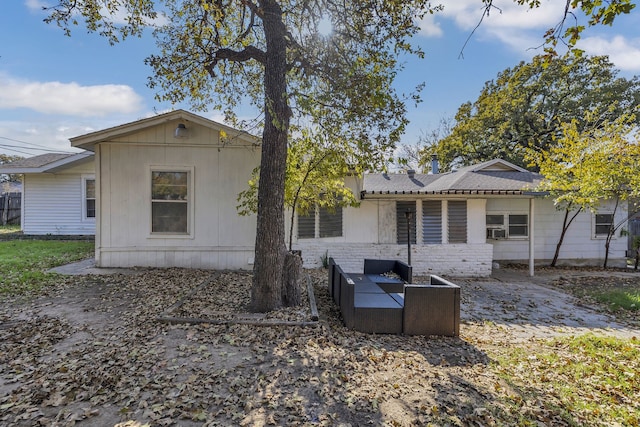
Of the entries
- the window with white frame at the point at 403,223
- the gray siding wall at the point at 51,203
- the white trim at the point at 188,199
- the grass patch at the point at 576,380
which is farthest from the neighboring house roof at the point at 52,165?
the grass patch at the point at 576,380

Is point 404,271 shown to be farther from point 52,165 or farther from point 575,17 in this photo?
point 52,165

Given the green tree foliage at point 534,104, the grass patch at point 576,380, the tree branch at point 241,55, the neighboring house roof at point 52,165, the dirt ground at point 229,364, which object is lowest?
the grass patch at point 576,380

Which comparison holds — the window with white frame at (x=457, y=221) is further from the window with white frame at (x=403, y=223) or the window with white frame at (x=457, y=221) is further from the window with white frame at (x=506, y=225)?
the window with white frame at (x=506, y=225)

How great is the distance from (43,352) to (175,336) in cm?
139

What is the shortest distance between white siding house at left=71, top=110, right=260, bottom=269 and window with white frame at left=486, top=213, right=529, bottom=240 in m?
8.20

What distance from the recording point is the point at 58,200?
1388 centimetres

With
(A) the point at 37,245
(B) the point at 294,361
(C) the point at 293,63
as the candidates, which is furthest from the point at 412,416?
(A) the point at 37,245

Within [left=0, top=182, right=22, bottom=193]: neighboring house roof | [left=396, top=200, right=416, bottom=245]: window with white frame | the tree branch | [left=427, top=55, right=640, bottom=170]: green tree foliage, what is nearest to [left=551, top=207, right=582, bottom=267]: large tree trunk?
[left=396, top=200, right=416, bottom=245]: window with white frame

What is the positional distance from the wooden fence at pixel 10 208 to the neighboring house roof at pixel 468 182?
71.3ft

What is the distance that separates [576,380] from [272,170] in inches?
178

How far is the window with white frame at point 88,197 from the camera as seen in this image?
13.9 meters

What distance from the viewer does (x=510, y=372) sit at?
141 inches

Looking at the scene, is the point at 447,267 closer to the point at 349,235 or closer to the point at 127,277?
the point at 349,235

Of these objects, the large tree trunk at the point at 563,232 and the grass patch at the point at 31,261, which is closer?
the grass patch at the point at 31,261
